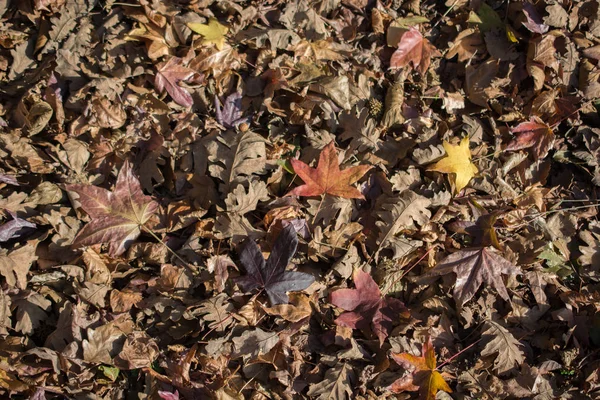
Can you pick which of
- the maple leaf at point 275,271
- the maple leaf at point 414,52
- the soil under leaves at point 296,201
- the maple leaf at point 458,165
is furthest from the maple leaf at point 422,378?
the maple leaf at point 414,52

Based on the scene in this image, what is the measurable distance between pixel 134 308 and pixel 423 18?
2.50 metres

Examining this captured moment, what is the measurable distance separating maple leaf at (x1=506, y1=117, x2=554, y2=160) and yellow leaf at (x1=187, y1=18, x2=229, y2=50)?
73.7 inches

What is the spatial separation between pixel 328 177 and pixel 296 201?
0.73 feet

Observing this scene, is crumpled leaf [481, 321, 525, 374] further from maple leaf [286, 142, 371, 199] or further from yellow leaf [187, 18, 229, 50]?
yellow leaf [187, 18, 229, 50]

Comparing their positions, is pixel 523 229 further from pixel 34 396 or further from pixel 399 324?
pixel 34 396

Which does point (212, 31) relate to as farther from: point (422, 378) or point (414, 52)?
point (422, 378)

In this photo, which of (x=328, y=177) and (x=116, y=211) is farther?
(x=328, y=177)

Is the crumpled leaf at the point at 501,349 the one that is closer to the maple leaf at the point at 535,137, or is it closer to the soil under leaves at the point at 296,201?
the soil under leaves at the point at 296,201

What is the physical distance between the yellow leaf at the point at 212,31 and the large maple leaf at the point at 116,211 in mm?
904

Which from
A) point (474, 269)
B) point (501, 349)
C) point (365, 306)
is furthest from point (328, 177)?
point (501, 349)

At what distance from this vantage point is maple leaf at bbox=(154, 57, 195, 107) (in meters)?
2.70

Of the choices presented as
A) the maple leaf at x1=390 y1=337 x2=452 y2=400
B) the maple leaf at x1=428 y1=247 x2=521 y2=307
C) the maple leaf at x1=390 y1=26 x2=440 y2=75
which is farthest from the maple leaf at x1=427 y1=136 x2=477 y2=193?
the maple leaf at x1=390 y1=337 x2=452 y2=400

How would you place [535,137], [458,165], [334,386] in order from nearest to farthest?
[334,386], [458,165], [535,137]

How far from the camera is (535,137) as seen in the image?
2.96 metres
